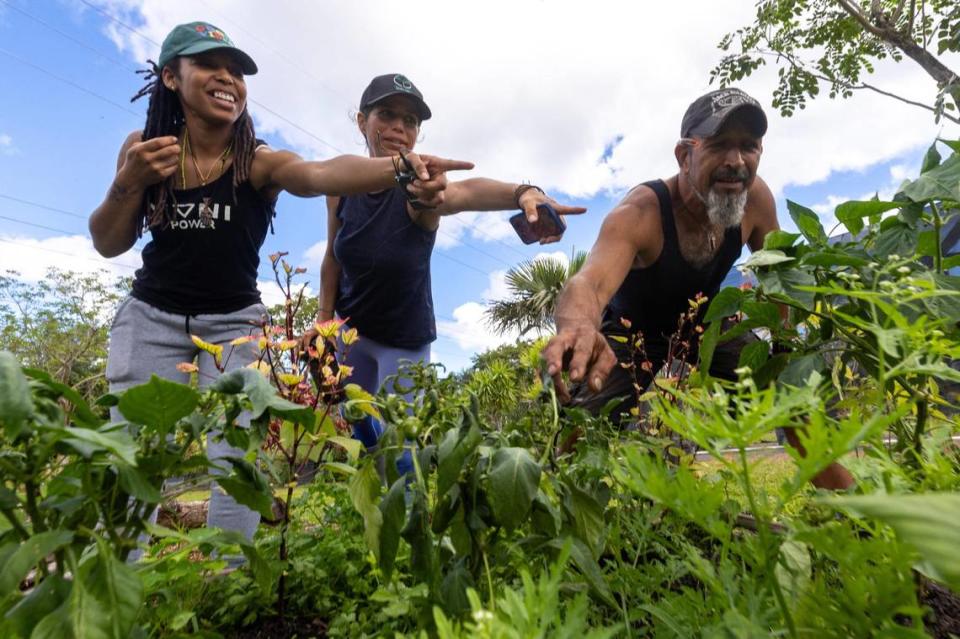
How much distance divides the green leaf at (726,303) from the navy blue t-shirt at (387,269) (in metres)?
1.90

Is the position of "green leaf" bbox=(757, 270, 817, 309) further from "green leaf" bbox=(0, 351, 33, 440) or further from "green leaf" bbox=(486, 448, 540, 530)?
"green leaf" bbox=(0, 351, 33, 440)

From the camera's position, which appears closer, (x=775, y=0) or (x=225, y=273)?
(x=225, y=273)

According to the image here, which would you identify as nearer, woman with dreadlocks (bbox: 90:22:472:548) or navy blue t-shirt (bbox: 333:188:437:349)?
woman with dreadlocks (bbox: 90:22:472:548)

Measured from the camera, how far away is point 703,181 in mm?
2654

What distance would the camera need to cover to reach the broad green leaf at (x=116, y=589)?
1.66ft

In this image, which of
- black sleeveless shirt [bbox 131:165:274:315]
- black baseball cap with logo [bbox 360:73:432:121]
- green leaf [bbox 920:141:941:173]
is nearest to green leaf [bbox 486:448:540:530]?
green leaf [bbox 920:141:941:173]

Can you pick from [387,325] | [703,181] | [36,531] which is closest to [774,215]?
[703,181]

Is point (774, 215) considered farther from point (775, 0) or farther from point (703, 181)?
point (775, 0)

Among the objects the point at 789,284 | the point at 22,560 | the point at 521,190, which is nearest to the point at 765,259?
the point at 789,284

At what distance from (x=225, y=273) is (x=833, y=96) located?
273 inches

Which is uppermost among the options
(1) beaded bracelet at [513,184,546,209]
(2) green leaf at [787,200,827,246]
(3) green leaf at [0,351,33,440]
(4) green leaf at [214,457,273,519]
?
(1) beaded bracelet at [513,184,546,209]

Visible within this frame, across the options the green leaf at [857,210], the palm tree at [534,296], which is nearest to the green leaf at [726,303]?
the green leaf at [857,210]

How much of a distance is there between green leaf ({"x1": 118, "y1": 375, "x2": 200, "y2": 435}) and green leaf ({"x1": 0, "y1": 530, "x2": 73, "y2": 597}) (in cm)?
12

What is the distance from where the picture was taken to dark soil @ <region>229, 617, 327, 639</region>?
1059 millimetres
